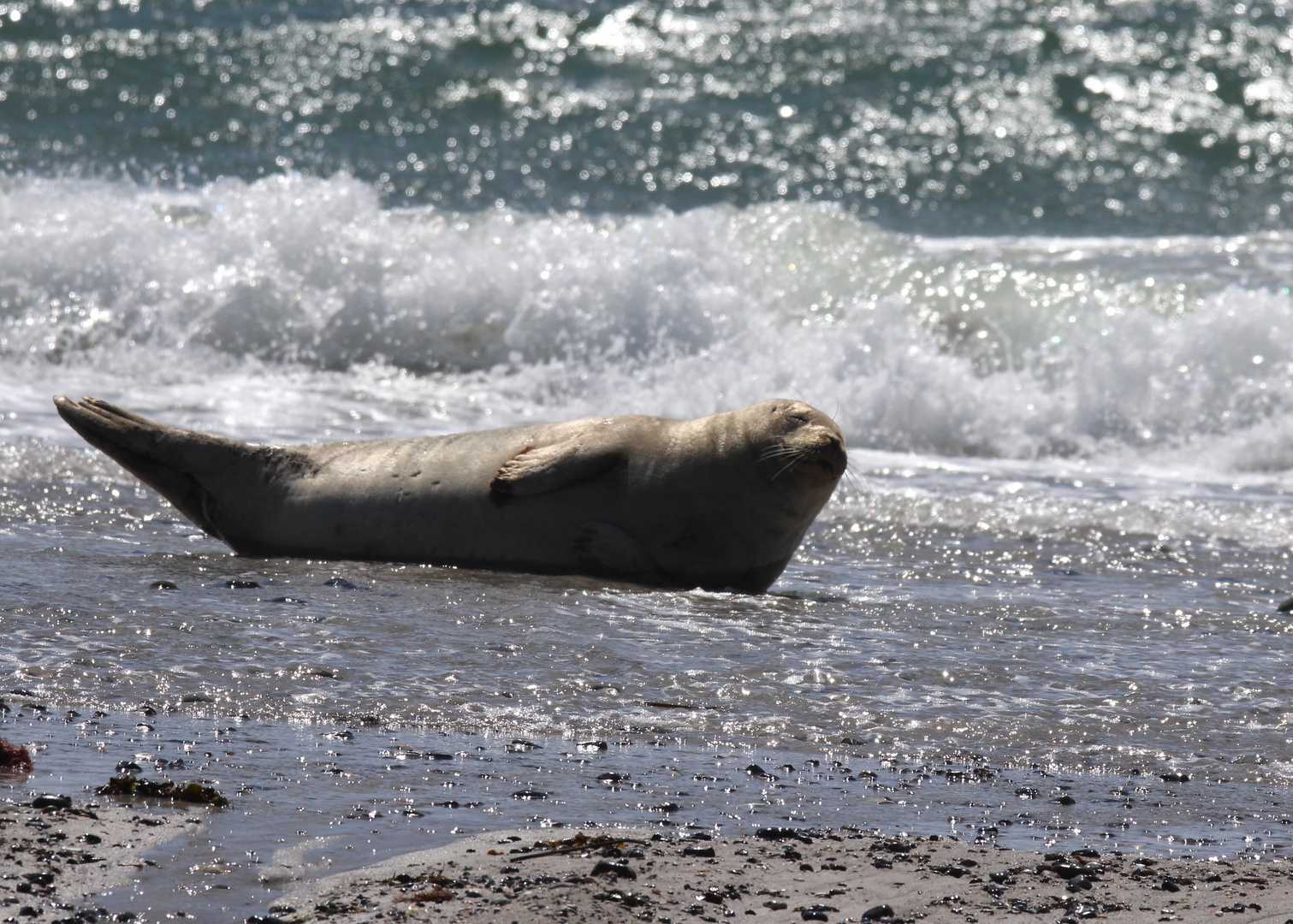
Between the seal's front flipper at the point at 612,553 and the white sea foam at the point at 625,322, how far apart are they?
3.33 metres

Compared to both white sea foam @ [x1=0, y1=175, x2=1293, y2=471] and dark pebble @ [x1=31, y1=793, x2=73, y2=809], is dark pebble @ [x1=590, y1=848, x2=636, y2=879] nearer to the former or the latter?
dark pebble @ [x1=31, y1=793, x2=73, y2=809]

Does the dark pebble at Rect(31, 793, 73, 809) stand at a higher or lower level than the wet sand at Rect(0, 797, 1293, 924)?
higher

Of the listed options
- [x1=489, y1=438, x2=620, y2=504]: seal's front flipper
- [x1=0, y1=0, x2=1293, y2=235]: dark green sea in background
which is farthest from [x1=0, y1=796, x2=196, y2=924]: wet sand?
[x1=0, y1=0, x2=1293, y2=235]: dark green sea in background

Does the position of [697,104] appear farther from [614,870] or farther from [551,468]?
[614,870]

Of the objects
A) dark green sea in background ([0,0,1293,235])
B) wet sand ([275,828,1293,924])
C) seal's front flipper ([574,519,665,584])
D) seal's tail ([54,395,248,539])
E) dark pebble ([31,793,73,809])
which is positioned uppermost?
dark green sea in background ([0,0,1293,235])

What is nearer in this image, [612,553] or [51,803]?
[51,803]

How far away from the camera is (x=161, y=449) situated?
5.43m

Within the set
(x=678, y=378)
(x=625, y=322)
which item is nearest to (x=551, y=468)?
(x=678, y=378)

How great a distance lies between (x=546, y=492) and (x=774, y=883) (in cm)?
287

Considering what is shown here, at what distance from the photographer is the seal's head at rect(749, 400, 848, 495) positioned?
5160mm

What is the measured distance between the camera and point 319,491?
5430 mm

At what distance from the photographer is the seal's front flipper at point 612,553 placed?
5.22m

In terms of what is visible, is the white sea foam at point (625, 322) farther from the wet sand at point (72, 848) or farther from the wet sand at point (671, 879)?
the wet sand at point (671, 879)

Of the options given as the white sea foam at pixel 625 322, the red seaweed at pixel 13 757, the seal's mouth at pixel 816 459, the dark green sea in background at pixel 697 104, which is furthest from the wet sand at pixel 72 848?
the dark green sea in background at pixel 697 104
